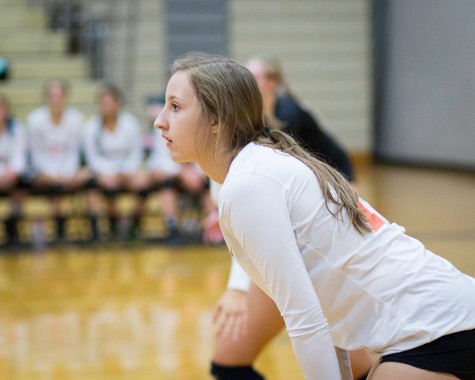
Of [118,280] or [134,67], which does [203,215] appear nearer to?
[118,280]

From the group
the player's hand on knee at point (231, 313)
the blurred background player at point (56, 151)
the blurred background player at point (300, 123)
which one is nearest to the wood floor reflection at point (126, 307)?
the blurred background player at point (56, 151)

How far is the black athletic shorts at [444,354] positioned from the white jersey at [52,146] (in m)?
6.17

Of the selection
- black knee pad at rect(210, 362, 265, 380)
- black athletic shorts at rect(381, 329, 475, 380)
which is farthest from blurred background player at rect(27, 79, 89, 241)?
black athletic shorts at rect(381, 329, 475, 380)

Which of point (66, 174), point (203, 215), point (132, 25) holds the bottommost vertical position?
point (203, 215)

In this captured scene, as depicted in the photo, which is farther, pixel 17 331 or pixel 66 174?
pixel 66 174

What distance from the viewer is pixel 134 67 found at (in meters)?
12.3

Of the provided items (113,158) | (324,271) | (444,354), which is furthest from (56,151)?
(444,354)

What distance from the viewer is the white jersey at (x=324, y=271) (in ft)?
4.91

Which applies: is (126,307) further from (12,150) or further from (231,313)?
(12,150)

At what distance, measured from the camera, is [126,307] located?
15.8 ft

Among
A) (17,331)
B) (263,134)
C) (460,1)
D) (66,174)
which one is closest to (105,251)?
(66,174)

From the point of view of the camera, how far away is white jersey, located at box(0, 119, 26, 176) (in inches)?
284

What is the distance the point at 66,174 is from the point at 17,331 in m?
3.23

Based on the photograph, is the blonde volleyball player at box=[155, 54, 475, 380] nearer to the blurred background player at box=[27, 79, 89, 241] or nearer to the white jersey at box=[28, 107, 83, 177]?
the blurred background player at box=[27, 79, 89, 241]
